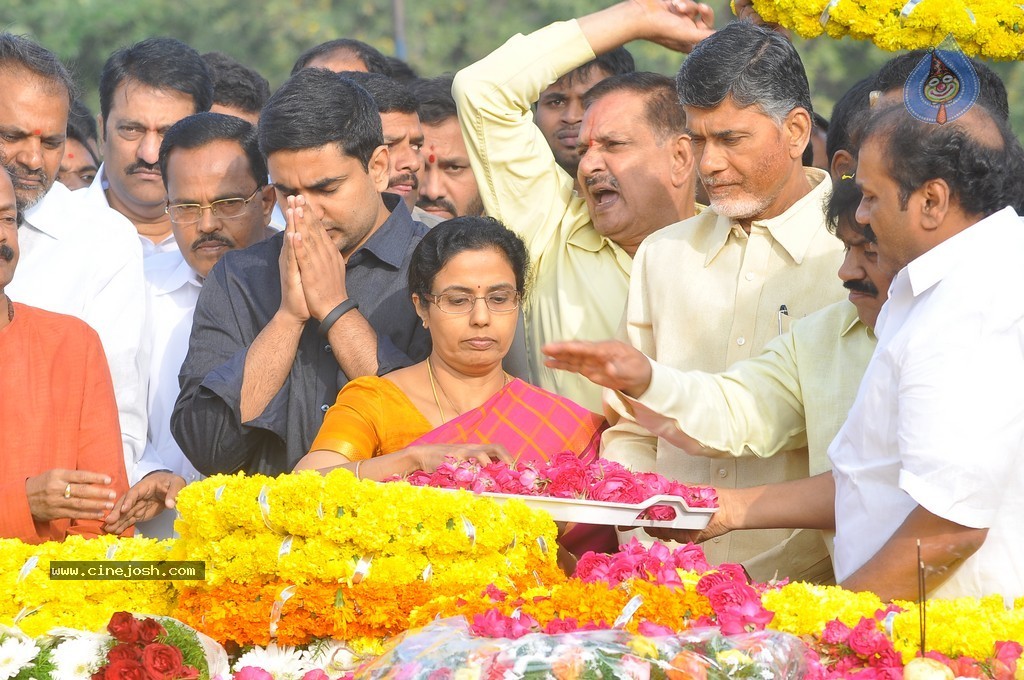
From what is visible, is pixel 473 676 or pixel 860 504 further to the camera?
pixel 860 504

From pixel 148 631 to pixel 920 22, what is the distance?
3.10 metres

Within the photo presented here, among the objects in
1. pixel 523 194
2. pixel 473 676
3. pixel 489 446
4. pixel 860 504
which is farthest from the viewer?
pixel 523 194

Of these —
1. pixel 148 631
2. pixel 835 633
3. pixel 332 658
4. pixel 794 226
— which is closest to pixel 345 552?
pixel 332 658

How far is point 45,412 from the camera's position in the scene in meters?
4.09

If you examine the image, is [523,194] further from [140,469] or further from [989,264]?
[989,264]

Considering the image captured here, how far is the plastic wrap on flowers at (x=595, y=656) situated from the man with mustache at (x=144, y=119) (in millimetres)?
3336

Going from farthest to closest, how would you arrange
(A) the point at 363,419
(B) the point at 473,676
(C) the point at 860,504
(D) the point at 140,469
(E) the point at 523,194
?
(E) the point at 523,194, (D) the point at 140,469, (A) the point at 363,419, (C) the point at 860,504, (B) the point at 473,676

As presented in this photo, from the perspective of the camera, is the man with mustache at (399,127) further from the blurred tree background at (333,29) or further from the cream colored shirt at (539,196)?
the blurred tree background at (333,29)

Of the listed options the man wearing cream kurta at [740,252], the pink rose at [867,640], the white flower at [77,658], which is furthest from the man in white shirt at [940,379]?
the white flower at [77,658]

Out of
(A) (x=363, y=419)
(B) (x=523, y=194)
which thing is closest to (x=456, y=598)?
(A) (x=363, y=419)

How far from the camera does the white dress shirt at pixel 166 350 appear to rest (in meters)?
4.90

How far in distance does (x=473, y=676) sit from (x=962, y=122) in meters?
1.69

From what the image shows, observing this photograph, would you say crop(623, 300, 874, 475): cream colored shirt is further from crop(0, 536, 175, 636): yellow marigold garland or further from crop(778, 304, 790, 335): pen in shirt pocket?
crop(0, 536, 175, 636): yellow marigold garland

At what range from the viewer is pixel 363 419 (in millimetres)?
3977
